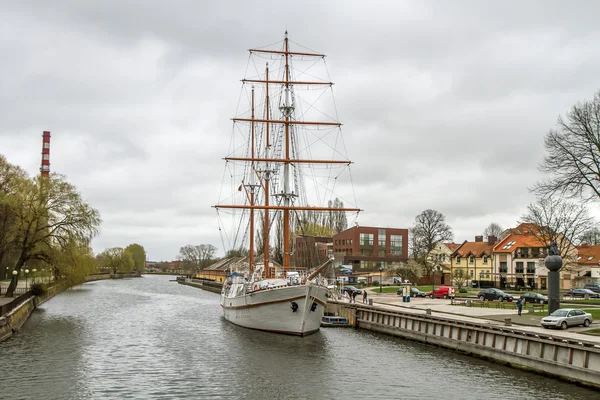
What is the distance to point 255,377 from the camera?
29.1 m

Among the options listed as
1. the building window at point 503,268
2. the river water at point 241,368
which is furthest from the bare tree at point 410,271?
the river water at point 241,368

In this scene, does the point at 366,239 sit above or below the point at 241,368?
above

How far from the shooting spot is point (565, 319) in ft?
120

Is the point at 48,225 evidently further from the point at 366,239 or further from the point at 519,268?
the point at 366,239

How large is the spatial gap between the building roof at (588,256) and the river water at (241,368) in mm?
65430

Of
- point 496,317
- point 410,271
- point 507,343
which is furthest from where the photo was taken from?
point 410,271

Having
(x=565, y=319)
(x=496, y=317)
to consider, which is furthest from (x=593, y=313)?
(x=565, y=319)

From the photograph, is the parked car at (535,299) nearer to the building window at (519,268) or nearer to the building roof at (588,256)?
the building window at (519,268)

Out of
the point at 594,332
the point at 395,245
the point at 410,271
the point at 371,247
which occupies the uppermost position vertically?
the point at 395,245

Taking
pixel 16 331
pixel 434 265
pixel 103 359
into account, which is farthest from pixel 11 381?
pixel 434 265

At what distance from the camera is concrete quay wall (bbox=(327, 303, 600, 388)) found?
26747 mm

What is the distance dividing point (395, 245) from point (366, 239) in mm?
7336

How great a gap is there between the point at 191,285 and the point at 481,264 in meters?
75.4

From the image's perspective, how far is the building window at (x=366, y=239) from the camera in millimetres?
124000
